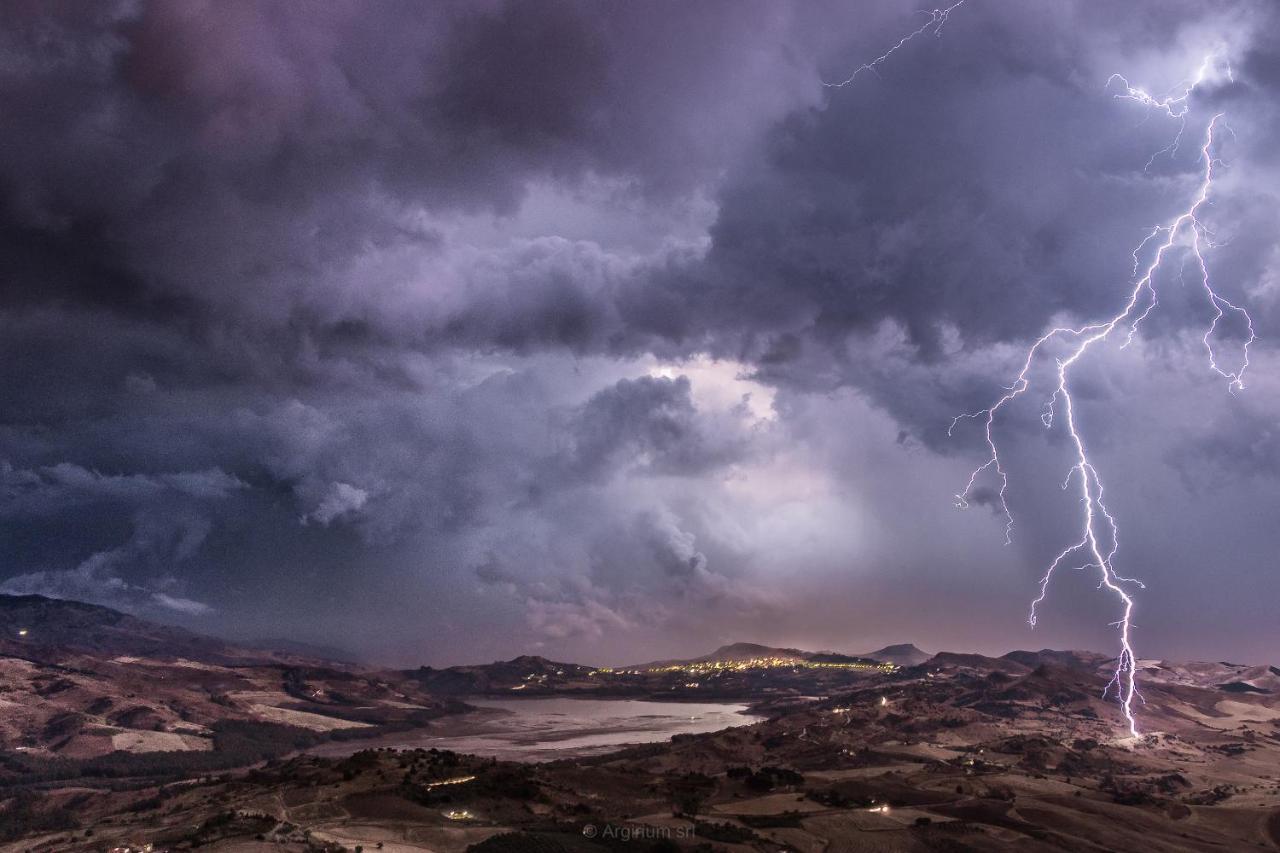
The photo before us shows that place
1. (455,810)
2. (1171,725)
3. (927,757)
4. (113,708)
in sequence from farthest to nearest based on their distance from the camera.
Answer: (113,708) → (1171,725) → (927,757) → (455,810)

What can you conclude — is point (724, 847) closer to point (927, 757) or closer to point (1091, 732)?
point (927, 757)

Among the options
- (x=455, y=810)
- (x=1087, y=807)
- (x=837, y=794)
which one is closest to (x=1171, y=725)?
(x=1087, y=807)

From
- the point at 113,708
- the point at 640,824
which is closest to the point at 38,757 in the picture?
the point at 113,708

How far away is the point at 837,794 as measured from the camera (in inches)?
3755

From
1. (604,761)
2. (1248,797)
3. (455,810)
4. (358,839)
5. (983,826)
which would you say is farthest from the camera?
(604,761)

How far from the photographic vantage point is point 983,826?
81.9 m

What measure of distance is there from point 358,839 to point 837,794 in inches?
2226

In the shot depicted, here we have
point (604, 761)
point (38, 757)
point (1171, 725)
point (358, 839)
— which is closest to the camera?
point (358, 839)

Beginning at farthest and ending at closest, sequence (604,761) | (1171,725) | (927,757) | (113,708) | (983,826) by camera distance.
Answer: (113,708)
(1171,725)
(604,761)
(927,757)
(983,826)

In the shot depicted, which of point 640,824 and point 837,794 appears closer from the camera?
point 640,824

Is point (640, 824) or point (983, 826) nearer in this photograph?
point (640, 824)

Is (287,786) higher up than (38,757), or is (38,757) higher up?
(287,786)

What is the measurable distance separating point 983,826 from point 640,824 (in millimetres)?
35951

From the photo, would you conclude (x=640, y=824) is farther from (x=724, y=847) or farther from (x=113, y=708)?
(x=113, y=708)
